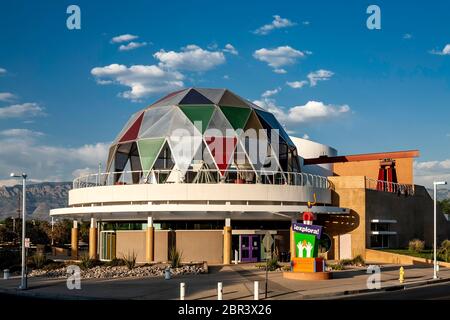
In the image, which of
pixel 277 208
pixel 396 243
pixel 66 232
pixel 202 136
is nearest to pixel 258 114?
pixel 202 136

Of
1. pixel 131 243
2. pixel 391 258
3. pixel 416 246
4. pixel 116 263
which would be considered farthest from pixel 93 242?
pixel 416 246

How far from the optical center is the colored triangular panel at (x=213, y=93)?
1905 inches

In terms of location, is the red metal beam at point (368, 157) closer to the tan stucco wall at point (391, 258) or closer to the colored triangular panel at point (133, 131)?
the tan stucco wall at point (391, 258)

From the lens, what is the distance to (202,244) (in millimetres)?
44594

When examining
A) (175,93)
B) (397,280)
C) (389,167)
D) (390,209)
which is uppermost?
(175,93)

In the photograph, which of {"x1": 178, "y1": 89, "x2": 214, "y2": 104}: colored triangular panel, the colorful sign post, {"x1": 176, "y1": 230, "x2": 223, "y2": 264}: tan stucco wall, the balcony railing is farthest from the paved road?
the balcony railing

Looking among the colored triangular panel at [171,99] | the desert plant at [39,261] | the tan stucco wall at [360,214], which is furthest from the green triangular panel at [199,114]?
the desert plant at [39,261]

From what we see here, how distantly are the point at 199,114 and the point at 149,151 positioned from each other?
4.75m

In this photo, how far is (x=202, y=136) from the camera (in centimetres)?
4491

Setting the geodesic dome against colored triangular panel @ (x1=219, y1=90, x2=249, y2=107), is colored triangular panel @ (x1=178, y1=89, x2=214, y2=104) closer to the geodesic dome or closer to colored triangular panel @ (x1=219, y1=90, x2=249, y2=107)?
the geodesic dome

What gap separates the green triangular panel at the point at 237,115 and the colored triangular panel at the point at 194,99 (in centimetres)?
160

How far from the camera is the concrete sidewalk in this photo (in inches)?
1001

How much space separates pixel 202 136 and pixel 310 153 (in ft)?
101
